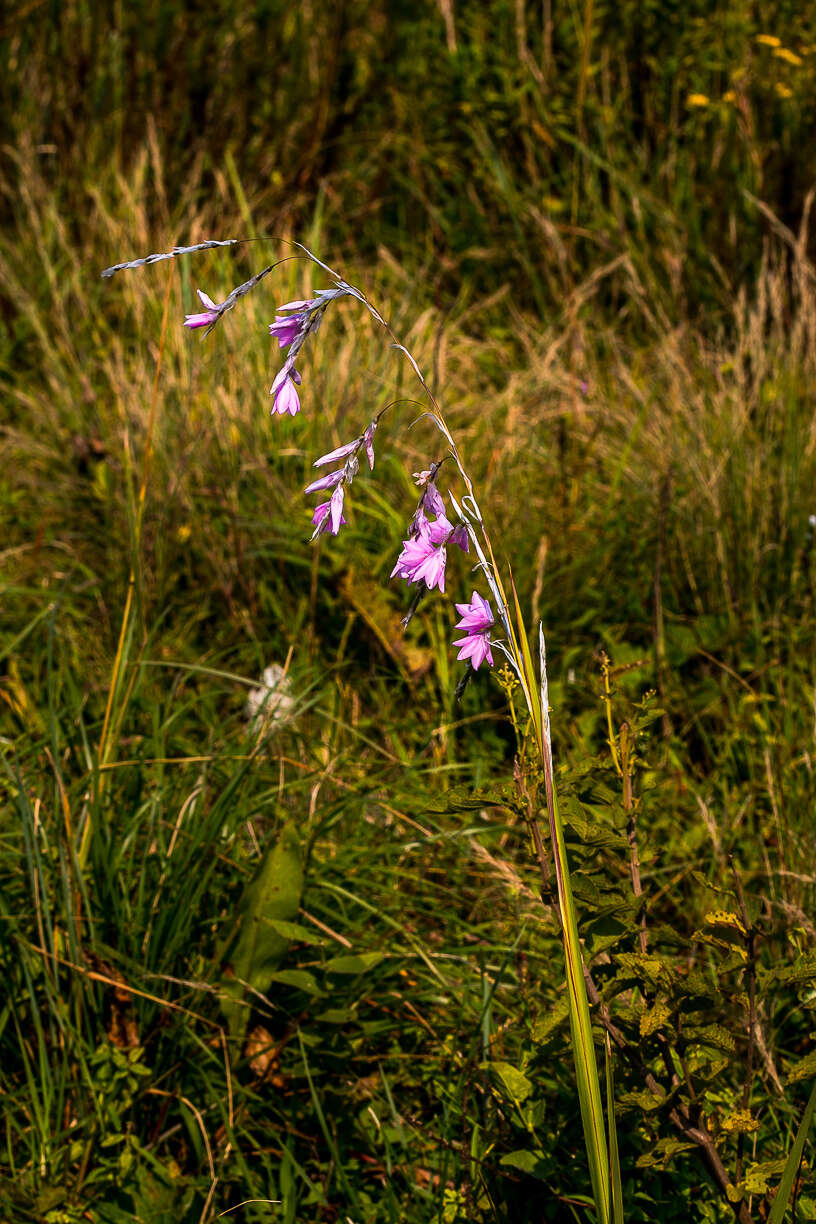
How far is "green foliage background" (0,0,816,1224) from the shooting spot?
1.62m

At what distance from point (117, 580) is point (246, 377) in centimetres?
68

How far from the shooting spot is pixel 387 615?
8.58 ft

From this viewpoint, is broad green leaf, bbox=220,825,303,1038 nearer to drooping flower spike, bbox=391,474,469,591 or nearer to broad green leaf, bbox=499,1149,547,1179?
broad green leaf, bbox=499,1149,547,1179

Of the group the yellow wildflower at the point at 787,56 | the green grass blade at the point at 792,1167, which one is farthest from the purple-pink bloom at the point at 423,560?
the yellow wildflower at the point at 787,56

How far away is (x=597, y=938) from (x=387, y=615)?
1.40 meters

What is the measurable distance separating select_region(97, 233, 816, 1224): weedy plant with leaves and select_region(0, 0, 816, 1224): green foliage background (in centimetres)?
1

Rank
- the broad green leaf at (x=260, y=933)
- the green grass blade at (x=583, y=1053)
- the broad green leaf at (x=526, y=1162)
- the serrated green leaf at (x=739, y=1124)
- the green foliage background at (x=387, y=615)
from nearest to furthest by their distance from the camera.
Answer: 1. the green grass blade at (x=583, y=1053)
2. the serrated green leaf at (x=739, y=1124)
3. the broad green leaf at (x=526, y=1162)
4. the green foliage background at (x=387, y=615)
5. the broad green leaf at (x=260, y=933)

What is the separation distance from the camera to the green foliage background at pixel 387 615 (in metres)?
1.62

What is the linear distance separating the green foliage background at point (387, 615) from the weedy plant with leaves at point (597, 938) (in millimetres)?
13

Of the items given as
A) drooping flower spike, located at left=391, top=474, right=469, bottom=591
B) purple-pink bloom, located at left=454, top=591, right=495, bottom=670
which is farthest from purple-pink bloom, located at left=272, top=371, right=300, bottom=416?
purple-pink bloom, located at left=454, top=591, right=495, bottom=670

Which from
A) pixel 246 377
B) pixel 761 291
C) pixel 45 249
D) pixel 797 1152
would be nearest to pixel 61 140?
pixel 45 249

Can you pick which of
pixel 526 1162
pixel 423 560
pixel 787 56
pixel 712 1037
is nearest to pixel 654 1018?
pixel 712 1037

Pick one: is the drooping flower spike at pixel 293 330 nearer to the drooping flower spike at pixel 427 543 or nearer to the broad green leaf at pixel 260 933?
the drooping flower spike at pixel 427 543

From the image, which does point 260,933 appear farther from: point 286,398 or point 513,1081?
point 286,398
